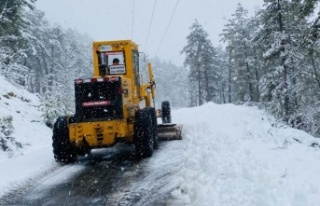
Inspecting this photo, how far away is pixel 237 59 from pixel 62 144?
128 ft

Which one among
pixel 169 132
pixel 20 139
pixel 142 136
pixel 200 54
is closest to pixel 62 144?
pixel 142 136

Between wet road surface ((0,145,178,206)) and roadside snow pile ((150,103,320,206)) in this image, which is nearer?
roadside snow pile ((150,103,320,206))

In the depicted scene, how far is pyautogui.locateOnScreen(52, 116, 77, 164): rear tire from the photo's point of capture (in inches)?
443

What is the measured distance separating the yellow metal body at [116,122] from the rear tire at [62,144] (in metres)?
0.29

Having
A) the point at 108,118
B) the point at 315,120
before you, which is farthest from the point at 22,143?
the point at 315,120

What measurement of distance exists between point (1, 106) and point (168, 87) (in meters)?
95.5

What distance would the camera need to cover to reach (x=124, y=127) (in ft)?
35.9

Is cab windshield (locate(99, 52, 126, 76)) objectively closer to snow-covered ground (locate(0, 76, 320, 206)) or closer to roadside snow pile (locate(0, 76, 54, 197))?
snow-covered ground (locate(0, 76, 320, 206))

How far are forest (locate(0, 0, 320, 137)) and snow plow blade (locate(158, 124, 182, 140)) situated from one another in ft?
16.7

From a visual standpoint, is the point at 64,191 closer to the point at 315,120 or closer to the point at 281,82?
the point at 315,120

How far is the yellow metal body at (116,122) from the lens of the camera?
10.9 m

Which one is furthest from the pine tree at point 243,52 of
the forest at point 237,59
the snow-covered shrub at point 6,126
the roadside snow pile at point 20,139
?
the snow-covered shrub at point 6,126

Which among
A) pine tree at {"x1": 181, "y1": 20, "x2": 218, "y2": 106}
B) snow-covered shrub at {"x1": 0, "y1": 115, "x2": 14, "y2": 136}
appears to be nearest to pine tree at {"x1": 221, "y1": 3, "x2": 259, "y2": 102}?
pine tree at {"x1": 181, "y1": 20, "x2": 218, "y2": 106}

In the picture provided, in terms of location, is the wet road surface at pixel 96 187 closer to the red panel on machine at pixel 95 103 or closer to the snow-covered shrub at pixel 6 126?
the red panel on machine at pixel 95 103
